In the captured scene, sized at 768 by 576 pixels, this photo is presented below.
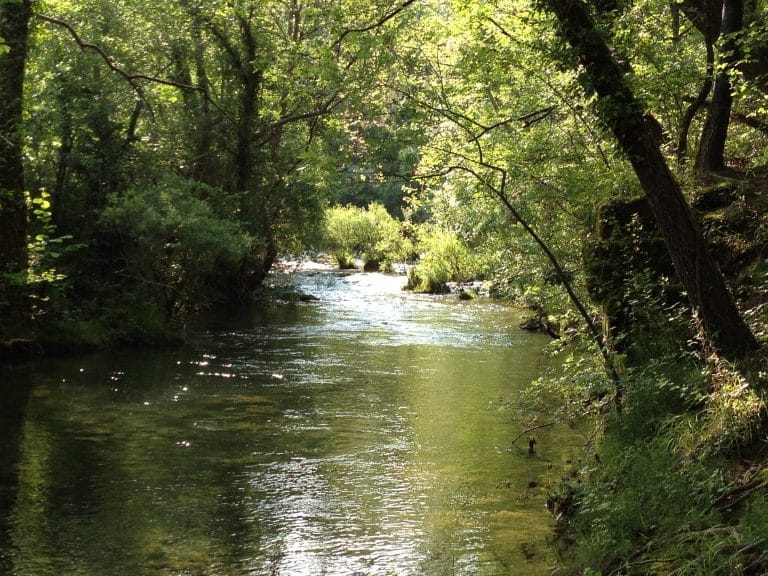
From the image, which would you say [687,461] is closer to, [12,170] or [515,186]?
[515,186]

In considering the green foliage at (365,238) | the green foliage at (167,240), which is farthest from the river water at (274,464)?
the green foliage at (365,238)

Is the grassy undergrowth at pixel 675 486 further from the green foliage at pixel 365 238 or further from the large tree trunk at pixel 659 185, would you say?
the green foliage at pixel 365 238

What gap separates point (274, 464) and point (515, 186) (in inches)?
305

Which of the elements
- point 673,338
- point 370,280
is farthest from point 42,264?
point 370,280

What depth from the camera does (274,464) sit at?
356 inches

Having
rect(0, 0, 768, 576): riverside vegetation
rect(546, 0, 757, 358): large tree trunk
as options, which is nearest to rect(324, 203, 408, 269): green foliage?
rect(0, 0, 768, 576): riverside vegetation

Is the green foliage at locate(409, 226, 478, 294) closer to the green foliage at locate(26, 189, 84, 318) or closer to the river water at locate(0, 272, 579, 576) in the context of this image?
the river water at locate(0, 272, 579, 576)

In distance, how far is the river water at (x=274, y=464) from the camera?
6.55 meters

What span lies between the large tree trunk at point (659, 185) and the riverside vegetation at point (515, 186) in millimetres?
17

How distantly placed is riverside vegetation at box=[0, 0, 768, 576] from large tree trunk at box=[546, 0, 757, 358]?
0.06ft

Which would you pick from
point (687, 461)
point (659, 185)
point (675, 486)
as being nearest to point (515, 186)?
point (659, 185)

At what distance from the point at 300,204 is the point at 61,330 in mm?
10336

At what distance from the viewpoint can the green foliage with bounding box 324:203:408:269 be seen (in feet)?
129

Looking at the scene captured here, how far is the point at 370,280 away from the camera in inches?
1332
